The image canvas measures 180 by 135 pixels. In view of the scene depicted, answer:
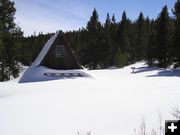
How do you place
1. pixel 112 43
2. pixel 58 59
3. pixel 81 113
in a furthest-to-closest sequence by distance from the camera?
pixel 112 43, pixel 58 59, pixel 81 113

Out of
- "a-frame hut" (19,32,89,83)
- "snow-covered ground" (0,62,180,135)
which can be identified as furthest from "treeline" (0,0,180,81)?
"snow-covered ground" (0,62,180,135)

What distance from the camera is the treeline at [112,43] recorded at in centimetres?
3578

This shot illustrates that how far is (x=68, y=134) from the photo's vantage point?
959cm

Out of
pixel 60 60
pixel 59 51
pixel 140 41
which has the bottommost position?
pixel 60 60

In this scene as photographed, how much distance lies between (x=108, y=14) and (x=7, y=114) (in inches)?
2390

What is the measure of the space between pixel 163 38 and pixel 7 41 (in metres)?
22.0

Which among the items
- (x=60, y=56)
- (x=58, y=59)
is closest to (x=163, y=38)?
(x=60, y=56)

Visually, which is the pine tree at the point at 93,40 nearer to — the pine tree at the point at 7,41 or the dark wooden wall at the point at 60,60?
the pine tree at the point at 7,41

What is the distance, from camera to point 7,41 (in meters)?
36.1

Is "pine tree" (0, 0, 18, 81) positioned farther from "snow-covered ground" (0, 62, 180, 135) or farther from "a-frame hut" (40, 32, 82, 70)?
"snow-covered ground" (0, 62, 180, 135)

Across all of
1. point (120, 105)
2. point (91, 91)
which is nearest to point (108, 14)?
point (91, 91)

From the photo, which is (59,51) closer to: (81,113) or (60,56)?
(60,56)

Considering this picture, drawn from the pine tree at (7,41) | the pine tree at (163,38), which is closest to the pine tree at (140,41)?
the pine tree at (163,38)

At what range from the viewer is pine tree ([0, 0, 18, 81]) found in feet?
114
